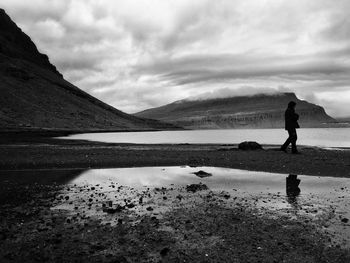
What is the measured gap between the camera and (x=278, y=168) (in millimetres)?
24938

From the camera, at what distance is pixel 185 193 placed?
16734 mm

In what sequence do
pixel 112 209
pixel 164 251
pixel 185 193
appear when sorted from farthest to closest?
pixel 185 193, pixel 112 209, pixel 164 251

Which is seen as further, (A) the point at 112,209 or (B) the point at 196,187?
(B) the point at 196,187

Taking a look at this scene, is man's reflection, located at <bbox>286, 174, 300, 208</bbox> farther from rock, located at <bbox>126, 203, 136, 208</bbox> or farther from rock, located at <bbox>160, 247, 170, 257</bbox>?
rock, located at <bbox>160, 247, 170, 257</bbox>

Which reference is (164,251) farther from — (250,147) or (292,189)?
(250,147)

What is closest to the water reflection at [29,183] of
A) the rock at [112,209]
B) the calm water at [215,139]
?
the rock at [112,209]

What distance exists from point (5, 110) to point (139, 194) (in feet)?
479

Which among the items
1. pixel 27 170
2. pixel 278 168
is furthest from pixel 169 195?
pixel 27 170

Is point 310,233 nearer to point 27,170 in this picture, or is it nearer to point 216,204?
point 216,204

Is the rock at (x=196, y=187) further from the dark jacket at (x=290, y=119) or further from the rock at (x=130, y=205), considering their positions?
the dark jacket at (x=290, y=119)

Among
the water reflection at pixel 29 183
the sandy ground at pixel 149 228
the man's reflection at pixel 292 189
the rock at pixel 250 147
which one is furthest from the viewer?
the rock at pixel 250 147

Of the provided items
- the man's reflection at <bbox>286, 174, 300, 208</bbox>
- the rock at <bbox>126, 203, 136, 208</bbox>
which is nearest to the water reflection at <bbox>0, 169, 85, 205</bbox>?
the rock at <bbox>126, 203, 136, 208</bbox>

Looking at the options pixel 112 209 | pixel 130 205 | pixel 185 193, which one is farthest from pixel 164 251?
pixel 185 193

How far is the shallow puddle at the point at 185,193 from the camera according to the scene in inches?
508
